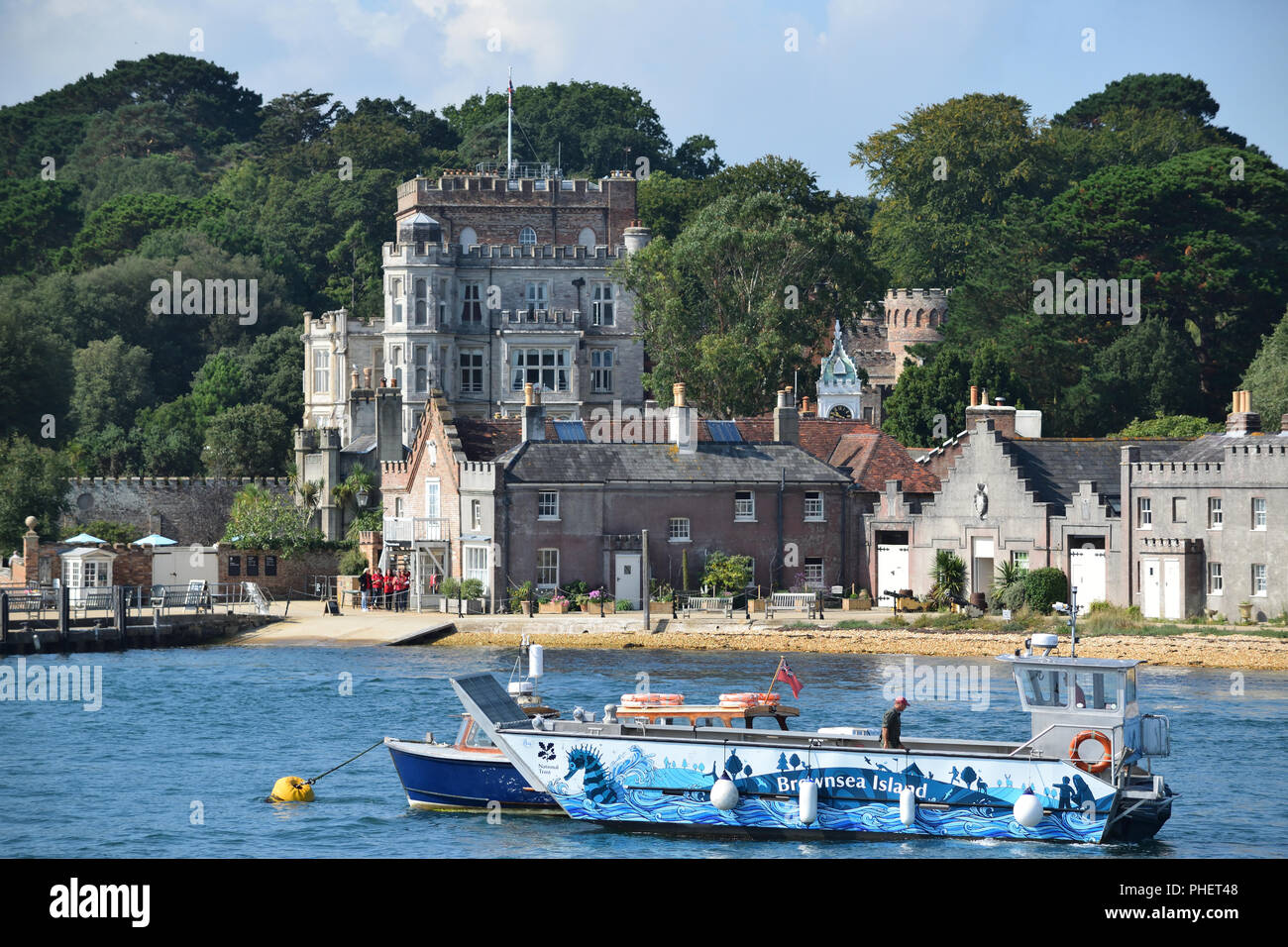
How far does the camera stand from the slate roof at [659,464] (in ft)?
217

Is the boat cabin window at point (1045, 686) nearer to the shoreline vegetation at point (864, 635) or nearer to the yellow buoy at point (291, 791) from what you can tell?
the yellow buoy at point (291, 791)

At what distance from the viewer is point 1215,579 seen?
5888cm

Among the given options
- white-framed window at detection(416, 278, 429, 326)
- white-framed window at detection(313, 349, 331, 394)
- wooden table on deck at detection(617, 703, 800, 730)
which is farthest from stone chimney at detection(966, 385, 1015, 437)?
white-framed window at detection(313, 349, 331, 394)

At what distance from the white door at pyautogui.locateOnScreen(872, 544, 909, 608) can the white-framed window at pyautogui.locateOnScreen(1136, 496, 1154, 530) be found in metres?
9.05

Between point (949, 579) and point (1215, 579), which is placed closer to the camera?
point (1215, 579)

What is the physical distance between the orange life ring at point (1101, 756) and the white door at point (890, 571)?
3314 centimetres

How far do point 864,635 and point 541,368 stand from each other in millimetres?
34869

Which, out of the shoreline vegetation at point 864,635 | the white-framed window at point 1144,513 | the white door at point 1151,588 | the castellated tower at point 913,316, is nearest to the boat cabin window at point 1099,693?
the shoreline vegetation at point 864,635

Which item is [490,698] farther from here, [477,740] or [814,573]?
[814,573]

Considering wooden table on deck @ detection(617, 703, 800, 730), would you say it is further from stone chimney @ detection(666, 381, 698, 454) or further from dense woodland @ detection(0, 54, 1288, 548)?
dense woodland @ detection(0, 54, 1288, 548)

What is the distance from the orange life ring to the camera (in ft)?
108

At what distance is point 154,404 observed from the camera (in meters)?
109

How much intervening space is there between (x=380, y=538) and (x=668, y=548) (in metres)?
13.3

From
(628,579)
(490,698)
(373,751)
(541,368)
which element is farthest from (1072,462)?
(490,698)
